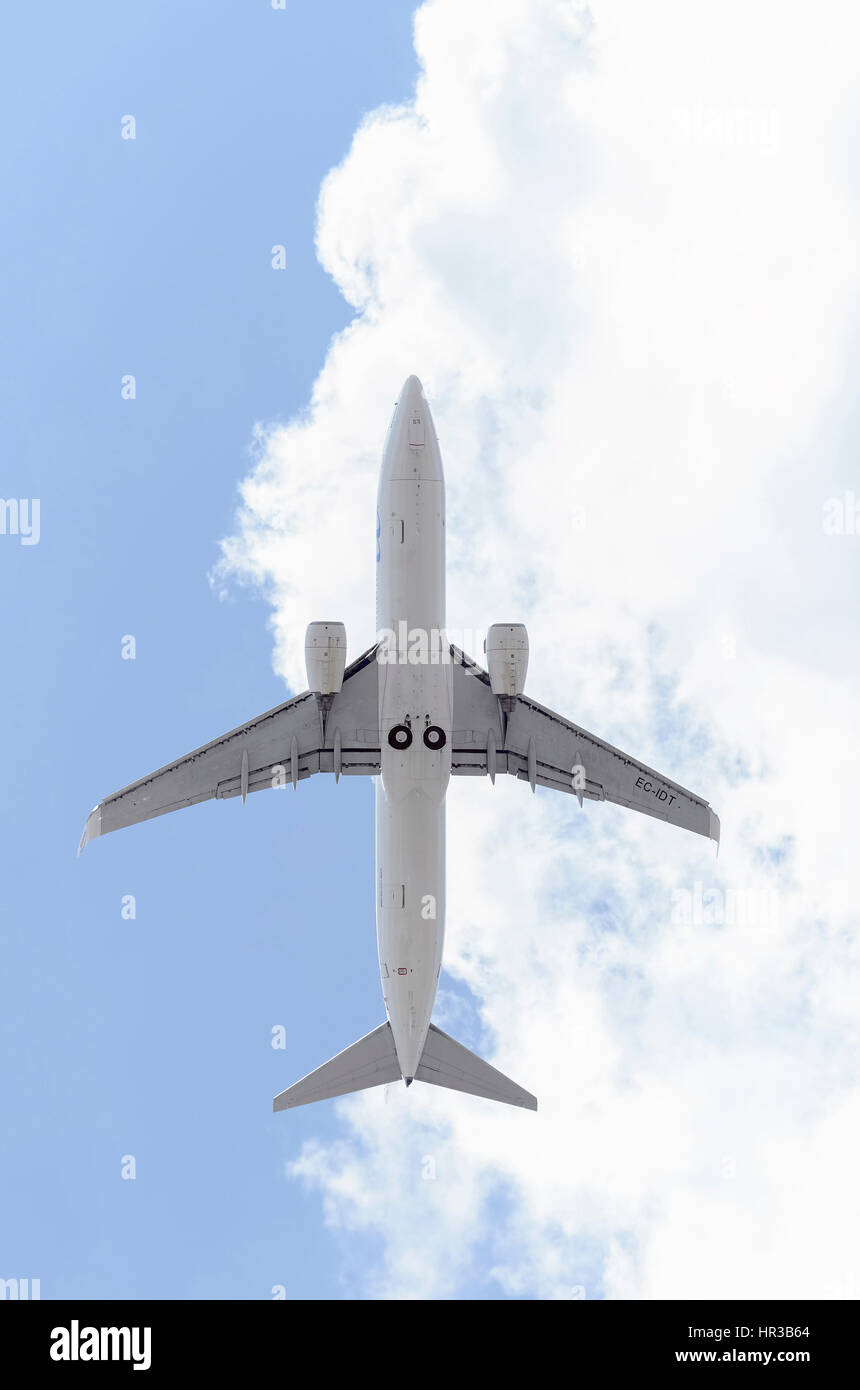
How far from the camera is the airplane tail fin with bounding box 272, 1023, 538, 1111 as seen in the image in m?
46.2

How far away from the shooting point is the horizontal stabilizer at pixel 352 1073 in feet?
151

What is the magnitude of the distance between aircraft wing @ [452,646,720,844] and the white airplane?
49 millimetres

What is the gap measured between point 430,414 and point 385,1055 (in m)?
21.7

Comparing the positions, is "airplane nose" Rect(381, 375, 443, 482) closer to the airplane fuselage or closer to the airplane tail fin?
the airplane fuselage

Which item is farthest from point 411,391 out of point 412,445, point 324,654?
point 324,654

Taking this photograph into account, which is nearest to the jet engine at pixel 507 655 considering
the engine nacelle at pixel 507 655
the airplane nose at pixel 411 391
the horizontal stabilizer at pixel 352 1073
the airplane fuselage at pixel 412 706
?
the engine nacelle at pixel 507 655

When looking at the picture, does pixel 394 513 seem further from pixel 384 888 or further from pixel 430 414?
pixel 384 888

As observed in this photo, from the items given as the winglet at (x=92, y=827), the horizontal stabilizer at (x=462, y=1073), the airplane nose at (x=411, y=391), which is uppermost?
the airplane nose at (x=411, y=391)

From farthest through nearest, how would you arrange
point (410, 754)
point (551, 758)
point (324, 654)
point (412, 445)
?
point (551, 758) → point (324, 654) → point (410, 754) → point (412, 445)

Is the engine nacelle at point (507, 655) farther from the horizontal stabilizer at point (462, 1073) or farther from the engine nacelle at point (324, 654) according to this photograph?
the horizontal stabilizer at point (462, 1073)

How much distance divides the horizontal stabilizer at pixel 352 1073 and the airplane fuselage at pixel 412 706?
3.82m

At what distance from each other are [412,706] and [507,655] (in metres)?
3.63

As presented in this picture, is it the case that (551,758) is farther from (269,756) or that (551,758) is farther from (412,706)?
(269,756)

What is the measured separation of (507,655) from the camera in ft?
139
